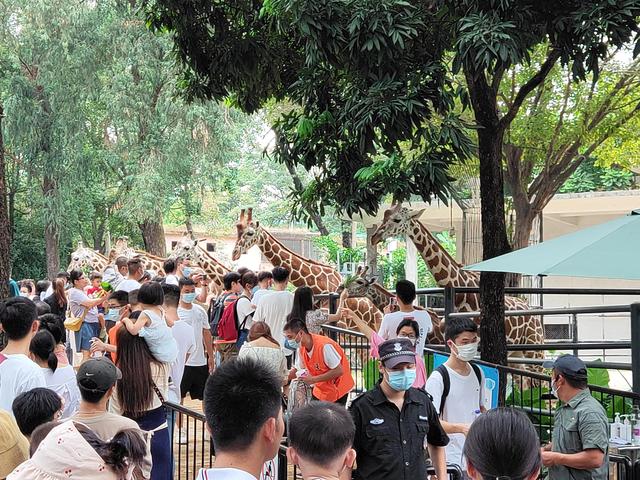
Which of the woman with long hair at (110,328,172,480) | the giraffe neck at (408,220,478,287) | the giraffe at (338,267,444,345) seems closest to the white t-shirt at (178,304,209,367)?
the giraffe at (338,267,444,345)

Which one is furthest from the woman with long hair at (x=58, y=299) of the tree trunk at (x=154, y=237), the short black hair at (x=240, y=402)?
the tree trunk at (x=154, y=237)

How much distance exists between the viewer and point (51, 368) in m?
6.73

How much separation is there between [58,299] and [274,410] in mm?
13043

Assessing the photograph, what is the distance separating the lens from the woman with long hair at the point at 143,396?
6.93 metres

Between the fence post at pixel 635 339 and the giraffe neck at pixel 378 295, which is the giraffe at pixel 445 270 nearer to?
the giraffe neck at pixel 378 295

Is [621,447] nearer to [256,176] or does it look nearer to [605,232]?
[605,232]

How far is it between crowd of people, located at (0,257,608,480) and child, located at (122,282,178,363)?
0.4 inches

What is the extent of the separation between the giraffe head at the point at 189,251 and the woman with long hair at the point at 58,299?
14.5 feet

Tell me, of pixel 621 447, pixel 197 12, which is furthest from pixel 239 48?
pixel 621 447

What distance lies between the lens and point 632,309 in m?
9.05

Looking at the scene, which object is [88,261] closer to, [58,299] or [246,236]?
[246,236]

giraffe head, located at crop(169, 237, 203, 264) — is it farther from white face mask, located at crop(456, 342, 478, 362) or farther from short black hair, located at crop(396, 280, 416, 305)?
white face mask, located at crop(456, 342, 478, 362)

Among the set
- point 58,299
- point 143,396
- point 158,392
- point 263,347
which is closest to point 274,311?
point 263,347

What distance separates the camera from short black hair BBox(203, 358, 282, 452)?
126 inches
